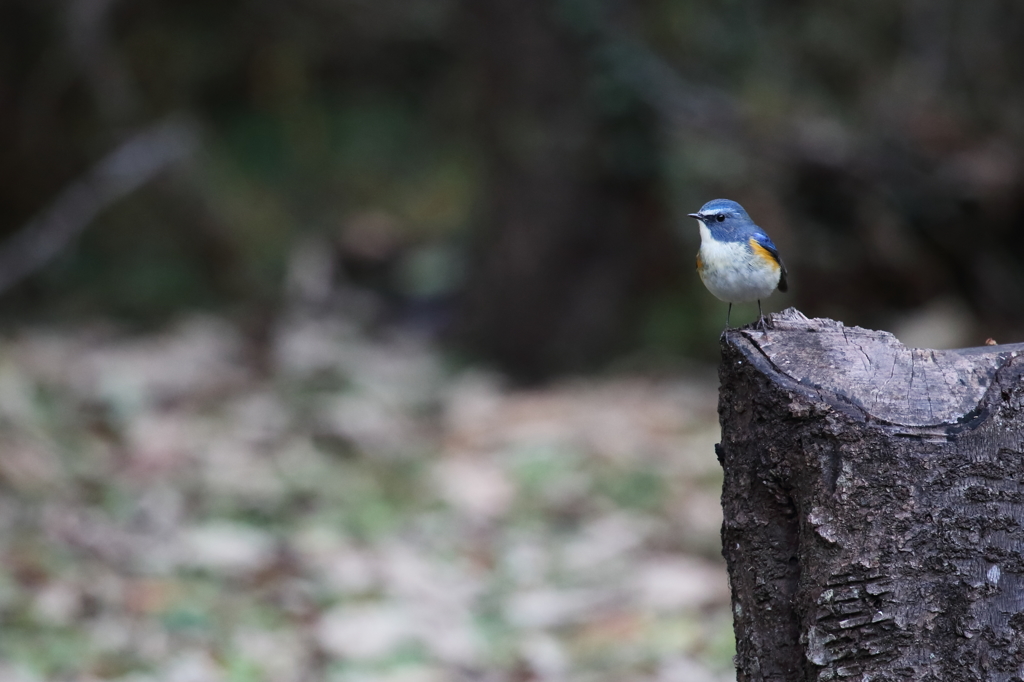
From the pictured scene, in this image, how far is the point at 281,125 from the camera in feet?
40.5

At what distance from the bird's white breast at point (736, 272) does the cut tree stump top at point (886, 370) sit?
0.48 meters

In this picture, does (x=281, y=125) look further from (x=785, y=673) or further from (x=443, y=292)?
(x=785, y=673)

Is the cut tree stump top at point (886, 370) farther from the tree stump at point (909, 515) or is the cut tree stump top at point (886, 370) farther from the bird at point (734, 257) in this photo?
the bird at point (734, 257)

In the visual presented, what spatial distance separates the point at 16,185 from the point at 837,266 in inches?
266

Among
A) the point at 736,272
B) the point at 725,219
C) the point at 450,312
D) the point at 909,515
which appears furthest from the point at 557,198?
the point at 909,515

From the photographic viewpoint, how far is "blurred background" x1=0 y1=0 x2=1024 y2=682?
425 centimetres

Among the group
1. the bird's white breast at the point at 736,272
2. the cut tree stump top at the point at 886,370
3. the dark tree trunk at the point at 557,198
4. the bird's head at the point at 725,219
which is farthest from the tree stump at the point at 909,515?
the dark tree trunk at the point at 557,198

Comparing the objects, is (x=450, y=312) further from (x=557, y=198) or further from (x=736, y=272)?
(x=736, y=272)

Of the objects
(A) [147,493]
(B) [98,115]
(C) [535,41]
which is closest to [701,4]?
(C) [535,41]

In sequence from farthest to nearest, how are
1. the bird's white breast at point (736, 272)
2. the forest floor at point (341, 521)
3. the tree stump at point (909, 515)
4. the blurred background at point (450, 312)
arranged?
the blurred background at point (450, 312) < the forest floor at point (341, 521) < the bird's white breast at point (736, 272) < the tree stump at point (909, 515)

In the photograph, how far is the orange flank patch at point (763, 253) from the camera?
8.60 feet

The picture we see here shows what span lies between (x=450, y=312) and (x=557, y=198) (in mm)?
1769

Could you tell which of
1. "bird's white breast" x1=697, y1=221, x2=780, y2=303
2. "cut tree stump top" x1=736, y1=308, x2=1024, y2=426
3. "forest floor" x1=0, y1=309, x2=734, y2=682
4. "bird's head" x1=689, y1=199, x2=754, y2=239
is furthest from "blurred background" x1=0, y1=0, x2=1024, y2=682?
"cut tree stump top" x1=736, y1=308, x2=1024, y2=426

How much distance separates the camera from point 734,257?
Answer: 8.54ft
